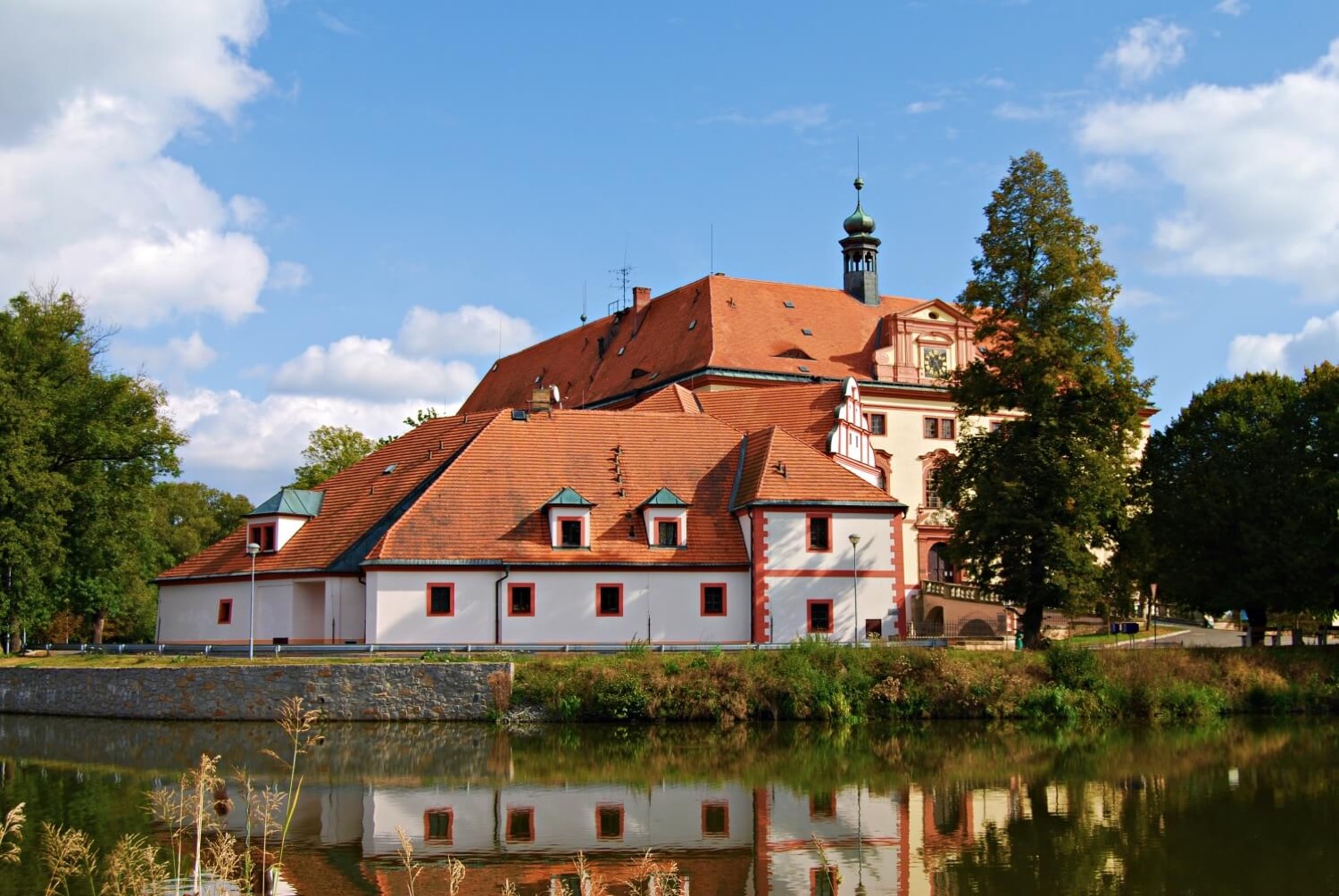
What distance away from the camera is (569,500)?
3941cm

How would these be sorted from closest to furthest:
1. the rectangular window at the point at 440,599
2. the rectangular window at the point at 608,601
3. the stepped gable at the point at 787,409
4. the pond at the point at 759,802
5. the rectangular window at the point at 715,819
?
the pond at the point at 759,802
the rectangular window at the point at 715,819
the rectangular window at the point at 440,599
the rectangular window at the point at 608,601
the stepped gable at the point at 787,409

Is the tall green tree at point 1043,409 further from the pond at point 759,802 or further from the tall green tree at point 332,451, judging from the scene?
the tall green tree at point 332,451

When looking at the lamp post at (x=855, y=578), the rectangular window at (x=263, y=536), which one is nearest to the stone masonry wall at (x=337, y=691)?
the rectangular window at (x=263, y=536)

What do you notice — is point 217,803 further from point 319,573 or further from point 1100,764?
point 319,573

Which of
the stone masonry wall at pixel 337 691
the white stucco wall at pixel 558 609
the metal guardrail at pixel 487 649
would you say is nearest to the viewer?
the stone masonry wall at pixel 337 691

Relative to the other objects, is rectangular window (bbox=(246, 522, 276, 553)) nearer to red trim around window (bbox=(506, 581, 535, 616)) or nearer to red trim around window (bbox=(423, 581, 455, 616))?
red trim around window (bbox=(423, 581, 455, 616))

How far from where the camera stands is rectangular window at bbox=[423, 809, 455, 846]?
1952 centimetres

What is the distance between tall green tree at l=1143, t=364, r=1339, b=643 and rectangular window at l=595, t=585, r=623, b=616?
53.0 feet

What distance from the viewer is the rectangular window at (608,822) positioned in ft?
64.8

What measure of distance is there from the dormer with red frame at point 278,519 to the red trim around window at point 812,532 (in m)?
14.9

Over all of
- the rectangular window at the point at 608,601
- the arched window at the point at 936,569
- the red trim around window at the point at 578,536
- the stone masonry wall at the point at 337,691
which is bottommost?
the stone masonry wall at the point at 337,691

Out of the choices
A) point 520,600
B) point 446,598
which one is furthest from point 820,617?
point 446,598

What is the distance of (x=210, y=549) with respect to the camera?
44.0 m

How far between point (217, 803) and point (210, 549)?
3317cm
